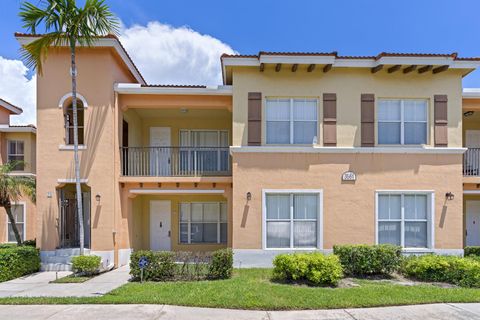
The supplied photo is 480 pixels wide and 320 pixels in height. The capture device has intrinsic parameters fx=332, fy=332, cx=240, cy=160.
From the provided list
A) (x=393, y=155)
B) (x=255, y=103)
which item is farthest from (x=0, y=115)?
(x=393, y=155)

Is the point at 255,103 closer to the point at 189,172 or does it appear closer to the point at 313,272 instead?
the point at 189,172

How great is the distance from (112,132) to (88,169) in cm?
160

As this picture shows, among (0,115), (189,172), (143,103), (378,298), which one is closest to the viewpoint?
(378,298)

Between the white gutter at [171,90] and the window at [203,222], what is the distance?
5352mm

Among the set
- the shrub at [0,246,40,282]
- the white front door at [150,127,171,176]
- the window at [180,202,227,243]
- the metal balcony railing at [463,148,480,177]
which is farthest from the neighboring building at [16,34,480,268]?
the window at [180,202,227,243]

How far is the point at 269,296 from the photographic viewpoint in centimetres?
804

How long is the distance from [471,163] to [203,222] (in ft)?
39.7

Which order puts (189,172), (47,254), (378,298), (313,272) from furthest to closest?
(189,172), (47,254), (313,272), (378,298)

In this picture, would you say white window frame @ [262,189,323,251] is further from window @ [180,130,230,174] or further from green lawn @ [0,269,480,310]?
window @ [180,130,230,174]

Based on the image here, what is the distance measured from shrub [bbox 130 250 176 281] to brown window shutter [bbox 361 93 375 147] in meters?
7.96

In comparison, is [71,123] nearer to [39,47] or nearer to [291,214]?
[39,47]

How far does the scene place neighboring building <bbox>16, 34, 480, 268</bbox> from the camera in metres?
12.0

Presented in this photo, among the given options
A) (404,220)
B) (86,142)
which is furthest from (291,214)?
(86,142)

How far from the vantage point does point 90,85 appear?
39.9 feet
